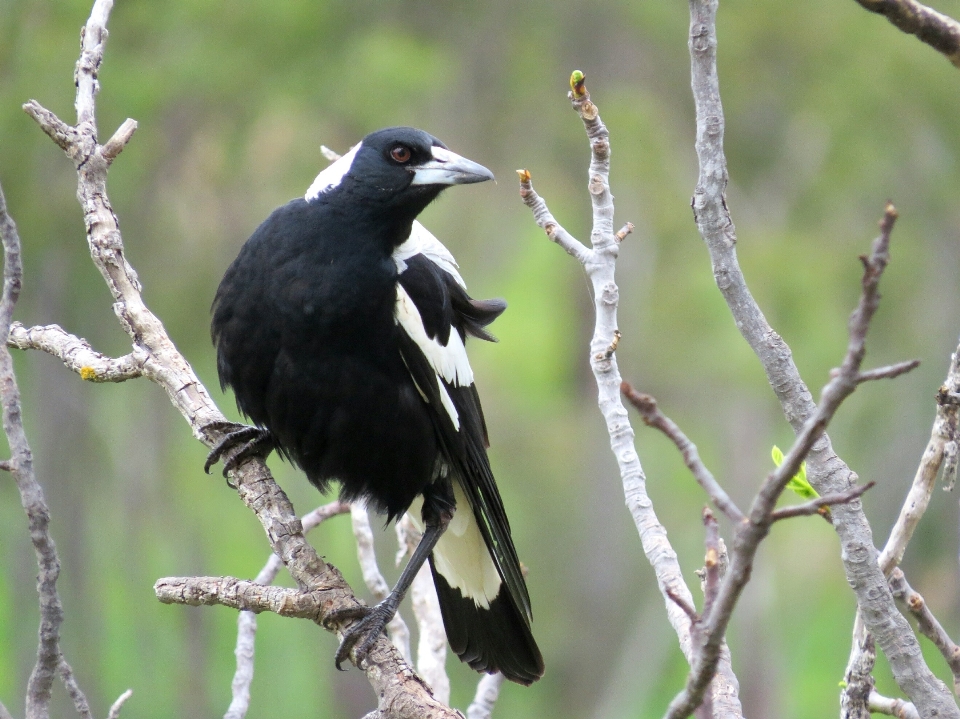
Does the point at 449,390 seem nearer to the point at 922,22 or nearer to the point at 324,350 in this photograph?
the point at 324,350

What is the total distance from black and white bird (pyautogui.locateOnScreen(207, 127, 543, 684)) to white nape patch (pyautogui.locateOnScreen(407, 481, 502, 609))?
0.42 feet

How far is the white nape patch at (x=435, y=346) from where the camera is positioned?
11.2ft

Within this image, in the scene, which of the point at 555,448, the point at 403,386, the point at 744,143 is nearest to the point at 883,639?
the point at 403,386

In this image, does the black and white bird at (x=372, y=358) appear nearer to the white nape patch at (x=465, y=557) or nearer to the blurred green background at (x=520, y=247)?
the white nape patch at (x=465, y=557)

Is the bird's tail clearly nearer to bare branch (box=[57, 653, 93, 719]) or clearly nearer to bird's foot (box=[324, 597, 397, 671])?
bird's foot (box=[324, 597, 397, 671])

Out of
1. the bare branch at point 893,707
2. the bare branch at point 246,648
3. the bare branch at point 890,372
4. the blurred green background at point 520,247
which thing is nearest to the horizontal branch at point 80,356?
the bare branch at point 246,648

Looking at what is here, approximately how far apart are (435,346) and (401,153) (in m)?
0.64

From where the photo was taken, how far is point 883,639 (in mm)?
2014

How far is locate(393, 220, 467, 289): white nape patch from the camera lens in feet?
11.6

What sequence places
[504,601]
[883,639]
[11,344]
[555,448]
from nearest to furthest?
[883,639], [11,344], [504,601], [555,448]

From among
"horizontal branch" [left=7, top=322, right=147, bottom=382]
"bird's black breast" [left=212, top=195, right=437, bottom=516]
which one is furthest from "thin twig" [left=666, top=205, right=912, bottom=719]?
"horizontal branch" [left=7, top=322, right=147, bottom=382]

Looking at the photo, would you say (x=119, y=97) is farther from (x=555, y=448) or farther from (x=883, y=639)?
(x=555, y=448)

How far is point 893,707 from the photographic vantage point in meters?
2.36

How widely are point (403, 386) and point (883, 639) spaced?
1.79 meters
